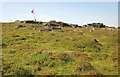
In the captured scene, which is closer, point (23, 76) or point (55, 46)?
point (23, 76)

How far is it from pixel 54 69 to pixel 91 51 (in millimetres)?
11155

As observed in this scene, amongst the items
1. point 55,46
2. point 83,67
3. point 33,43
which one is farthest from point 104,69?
point 33,43

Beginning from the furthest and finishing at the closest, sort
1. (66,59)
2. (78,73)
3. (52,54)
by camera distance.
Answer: (52,54)
(66,59)
(78,73)

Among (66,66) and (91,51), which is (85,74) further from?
(91,51)

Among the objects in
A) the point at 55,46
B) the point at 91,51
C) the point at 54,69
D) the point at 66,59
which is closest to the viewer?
the point at 54,69

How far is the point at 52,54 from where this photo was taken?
105 ft

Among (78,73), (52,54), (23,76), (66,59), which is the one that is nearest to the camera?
(23,76)

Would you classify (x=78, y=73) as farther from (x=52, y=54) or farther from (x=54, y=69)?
(x=52, y=54)

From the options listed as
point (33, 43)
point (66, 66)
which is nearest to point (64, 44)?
point (33, 43)

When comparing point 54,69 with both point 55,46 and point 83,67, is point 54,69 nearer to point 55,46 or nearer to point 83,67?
point 83,67

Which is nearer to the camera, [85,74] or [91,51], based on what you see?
[85,74]

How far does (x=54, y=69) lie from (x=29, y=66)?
8.90 feet

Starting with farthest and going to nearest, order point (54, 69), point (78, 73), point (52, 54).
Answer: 1. point (52, 54)
2. point (54, 69)
3. point (78, 73)

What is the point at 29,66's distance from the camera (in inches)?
1091
